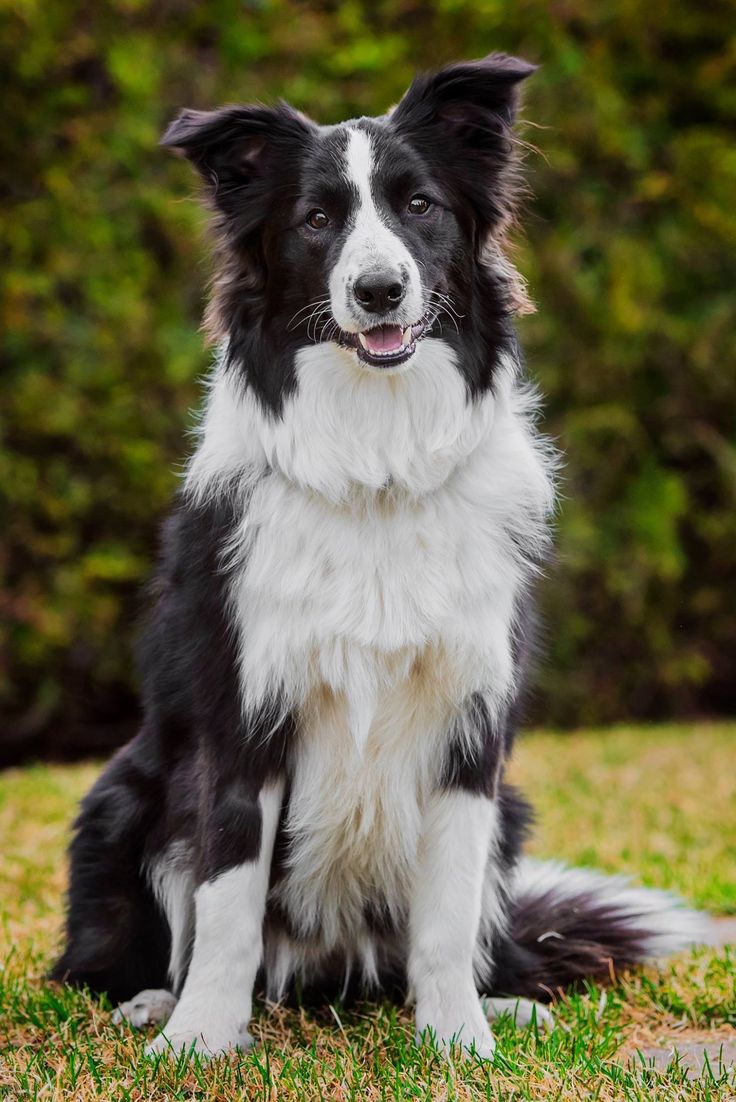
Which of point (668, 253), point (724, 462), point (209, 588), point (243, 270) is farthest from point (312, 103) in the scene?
point (209, 588)

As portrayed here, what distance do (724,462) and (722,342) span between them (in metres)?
0.75

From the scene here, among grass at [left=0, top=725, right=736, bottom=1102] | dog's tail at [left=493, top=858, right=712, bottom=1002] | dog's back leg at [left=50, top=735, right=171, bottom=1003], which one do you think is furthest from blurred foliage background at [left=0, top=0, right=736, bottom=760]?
dog's back leg at [left=50, top=735, right=171, bottom=1003]

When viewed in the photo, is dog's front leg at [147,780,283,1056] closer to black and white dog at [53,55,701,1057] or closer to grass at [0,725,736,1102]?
black and white dog at [53,55,701,1057]

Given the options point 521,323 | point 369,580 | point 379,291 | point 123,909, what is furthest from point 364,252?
point 521,323

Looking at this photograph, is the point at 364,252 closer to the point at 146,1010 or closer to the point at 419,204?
the point at 419,204

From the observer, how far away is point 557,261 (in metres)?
8.20

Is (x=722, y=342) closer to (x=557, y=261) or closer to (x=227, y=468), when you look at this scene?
(x=557, y=261)

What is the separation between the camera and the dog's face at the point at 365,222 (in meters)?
3.11

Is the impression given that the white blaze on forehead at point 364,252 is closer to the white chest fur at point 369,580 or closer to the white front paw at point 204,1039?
the white chest fur at point 369,580

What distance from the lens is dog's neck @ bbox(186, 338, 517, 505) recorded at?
315 centimetres

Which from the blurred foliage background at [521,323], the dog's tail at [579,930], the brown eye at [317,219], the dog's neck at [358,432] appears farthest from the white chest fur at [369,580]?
the blurred foliage background at [521,323]

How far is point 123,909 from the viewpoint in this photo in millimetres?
3467

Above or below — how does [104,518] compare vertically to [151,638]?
below

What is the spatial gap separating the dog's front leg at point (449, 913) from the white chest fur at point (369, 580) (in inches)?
2.6
